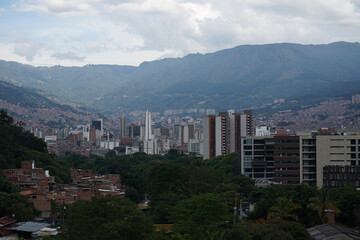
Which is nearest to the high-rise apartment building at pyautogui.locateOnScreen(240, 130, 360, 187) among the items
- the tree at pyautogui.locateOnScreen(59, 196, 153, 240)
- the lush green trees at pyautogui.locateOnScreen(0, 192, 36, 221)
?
the lush green trees at pyautogui.locateOnScreen(0, 192, 36, 221)

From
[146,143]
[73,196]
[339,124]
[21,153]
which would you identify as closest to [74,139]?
[146,143]

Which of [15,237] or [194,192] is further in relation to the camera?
[194,192]

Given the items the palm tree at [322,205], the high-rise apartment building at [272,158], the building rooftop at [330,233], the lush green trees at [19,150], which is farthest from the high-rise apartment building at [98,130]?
the building rooftop at [330,233]

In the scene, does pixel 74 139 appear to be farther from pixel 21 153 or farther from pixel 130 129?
pixel 21 153

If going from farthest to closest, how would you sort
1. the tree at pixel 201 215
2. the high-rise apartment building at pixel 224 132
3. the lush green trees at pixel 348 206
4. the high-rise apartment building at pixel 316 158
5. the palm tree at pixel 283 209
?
the high-rise apartment building at pixel 224 132 < the high-rise apartment building at pixel 316 158 < the lush green trees at pixel 348 206 < the palm tree at pixel 283 209 < the tree at pixel 201 215

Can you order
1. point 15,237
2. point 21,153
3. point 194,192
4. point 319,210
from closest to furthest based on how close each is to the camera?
point 319,210, point 15,237, point 194,192, point 21,153

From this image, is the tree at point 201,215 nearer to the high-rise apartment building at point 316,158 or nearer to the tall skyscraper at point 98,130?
the high-rise apartment building at point 316,158
